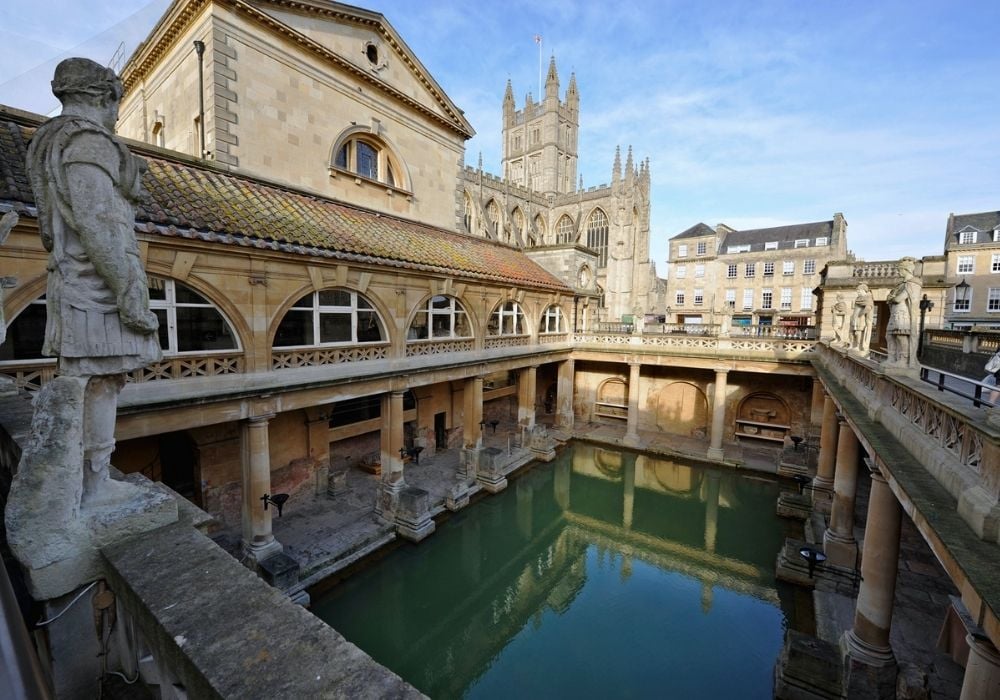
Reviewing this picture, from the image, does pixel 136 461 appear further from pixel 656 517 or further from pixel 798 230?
pixel 798 230

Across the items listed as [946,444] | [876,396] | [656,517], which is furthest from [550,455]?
[946,444]

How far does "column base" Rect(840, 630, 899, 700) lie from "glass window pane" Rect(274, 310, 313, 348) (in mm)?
14403

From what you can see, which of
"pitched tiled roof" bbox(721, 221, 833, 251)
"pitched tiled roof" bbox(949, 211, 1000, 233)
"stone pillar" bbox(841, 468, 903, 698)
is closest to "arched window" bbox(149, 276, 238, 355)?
"stone pillar" bbox(841, 468, 903, 698)

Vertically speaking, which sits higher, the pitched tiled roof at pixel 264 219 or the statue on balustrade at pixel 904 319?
the pitched tiled roof at pixel 264 219

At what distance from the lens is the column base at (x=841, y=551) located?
34.6ft

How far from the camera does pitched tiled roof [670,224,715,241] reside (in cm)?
4646

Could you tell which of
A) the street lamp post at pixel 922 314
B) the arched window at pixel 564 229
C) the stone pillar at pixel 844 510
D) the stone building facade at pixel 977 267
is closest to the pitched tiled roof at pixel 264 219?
the stone pillar at pixel 844 510

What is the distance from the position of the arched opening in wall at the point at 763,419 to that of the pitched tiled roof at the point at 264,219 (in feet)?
46.8

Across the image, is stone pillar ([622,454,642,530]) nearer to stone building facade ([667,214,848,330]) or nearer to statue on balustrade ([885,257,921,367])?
statue on balustrade ([885,257,921,367])

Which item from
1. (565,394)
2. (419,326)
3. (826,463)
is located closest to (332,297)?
(419,326)

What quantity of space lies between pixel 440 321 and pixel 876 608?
14.9 m

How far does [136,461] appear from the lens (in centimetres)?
1060

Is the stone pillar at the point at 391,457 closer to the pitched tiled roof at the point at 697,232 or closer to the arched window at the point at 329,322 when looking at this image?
the arched window at the point at 329,322

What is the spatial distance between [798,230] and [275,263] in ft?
168
